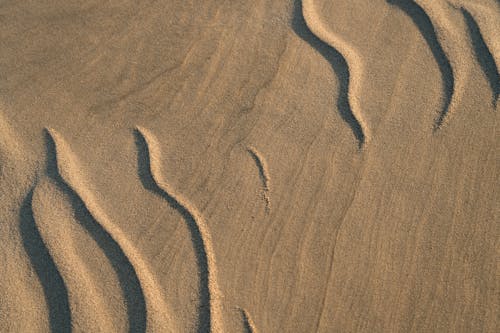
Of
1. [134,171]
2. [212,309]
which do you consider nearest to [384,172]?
[212,309]

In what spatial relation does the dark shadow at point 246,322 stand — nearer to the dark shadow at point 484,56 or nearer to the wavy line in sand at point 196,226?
the wavy line in sand at point 196,226

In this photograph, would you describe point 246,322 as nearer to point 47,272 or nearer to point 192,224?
point 192,224

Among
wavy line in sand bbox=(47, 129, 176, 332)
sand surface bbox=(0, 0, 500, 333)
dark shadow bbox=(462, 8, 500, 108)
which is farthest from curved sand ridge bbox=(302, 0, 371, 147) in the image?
wavy line in sand bbox=(47, 129, 176, 332)

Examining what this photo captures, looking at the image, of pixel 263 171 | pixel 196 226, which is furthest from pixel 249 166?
pixel 196 226

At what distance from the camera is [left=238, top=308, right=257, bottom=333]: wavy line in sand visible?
143cm

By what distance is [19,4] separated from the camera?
71.9 inches

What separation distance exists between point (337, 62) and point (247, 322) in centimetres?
83

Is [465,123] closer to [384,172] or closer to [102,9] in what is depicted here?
[384,172]

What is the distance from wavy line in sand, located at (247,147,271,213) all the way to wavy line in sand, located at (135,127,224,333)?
0.62 feet

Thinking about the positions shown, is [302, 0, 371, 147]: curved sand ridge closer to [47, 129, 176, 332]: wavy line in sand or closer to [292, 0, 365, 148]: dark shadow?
[292, 0, 365, 148]: dark shadow

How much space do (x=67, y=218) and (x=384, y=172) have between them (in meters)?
0.91

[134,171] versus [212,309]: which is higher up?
[134,171]

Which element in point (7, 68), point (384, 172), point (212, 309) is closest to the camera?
point (212, 309)

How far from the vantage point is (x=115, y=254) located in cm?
151
